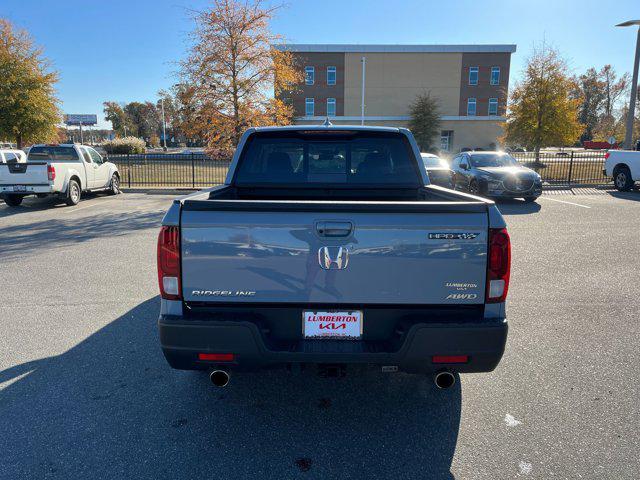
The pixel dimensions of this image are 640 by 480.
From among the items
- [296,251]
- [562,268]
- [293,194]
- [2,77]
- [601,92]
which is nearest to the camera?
[296,251]

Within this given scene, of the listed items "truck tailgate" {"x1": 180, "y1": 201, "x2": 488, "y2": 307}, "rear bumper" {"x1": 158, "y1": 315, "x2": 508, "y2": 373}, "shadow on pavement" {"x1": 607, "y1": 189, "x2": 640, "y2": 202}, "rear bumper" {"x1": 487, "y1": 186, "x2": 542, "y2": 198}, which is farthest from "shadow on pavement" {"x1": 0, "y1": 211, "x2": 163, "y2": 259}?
"shadow on pavement" {"x1": 607, "y1": 189, "x2": 640, "y2": 202}

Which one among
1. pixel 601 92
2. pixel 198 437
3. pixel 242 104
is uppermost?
pixel 601 92

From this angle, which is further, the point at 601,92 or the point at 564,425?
the point at 601,92

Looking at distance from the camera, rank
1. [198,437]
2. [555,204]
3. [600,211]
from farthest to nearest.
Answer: [555,204] → [600,211] → [198,437]

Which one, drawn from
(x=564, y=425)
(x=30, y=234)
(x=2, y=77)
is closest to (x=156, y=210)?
(x=30, y=234)

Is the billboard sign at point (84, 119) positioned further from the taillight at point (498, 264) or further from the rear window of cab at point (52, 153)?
the taillight at point (498, 264)

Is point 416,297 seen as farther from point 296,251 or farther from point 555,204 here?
point 555,204

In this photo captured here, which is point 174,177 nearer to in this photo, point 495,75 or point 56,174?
point 56,174

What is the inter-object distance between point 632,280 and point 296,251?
6101mm

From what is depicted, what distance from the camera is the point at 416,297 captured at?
2.71 metres

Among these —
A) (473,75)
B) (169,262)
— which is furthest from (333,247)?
(473,75)

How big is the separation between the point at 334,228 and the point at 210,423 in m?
1.62

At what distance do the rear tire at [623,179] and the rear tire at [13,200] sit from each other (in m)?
21.3

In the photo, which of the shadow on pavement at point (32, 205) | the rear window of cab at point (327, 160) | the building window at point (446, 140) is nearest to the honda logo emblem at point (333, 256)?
the rear window of cab at point (327, 160)
